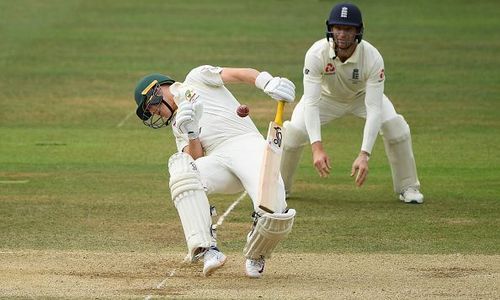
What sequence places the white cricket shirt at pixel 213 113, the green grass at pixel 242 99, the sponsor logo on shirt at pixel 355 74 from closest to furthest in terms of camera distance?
1. the white cricket shirt at pixel 213 113
2. the green grass at pixel 242 99
3. the sponsor logo on shirt at pixel 355 74

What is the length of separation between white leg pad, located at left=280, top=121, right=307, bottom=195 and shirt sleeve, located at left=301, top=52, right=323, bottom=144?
94 centimetres

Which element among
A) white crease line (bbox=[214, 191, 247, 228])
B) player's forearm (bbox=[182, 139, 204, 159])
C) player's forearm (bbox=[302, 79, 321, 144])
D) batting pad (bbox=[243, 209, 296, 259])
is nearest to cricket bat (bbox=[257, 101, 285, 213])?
batting pad (bbox=[243, 209, 296, 259])

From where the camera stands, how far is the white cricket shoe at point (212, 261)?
9.15 metres

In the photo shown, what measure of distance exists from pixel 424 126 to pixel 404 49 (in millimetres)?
7784

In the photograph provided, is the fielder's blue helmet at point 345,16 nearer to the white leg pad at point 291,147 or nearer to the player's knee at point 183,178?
the white leg pad at point 291,147

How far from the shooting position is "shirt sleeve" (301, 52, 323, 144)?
38.7ft

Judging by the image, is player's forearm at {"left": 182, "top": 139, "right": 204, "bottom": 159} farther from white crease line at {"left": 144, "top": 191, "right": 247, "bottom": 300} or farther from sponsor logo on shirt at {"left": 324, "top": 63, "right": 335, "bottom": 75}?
sponsor logo on shirt at {"left": 324, "top": 63, "right": 335, "bottom": 75}

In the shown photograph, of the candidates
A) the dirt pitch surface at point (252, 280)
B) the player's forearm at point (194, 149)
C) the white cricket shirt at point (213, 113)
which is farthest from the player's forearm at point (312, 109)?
the player's forearm at point (194, 149)

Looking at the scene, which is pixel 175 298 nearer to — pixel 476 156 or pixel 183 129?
pixel 183 129

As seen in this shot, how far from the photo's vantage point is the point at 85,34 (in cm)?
2875

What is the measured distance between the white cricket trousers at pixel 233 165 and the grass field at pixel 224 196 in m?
0.60

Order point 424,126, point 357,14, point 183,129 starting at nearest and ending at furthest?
point 183,129 → point 357,14 → point 424,126

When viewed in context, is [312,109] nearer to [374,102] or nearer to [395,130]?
[374,102]

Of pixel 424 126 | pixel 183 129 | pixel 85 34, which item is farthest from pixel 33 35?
pixel 183 129
